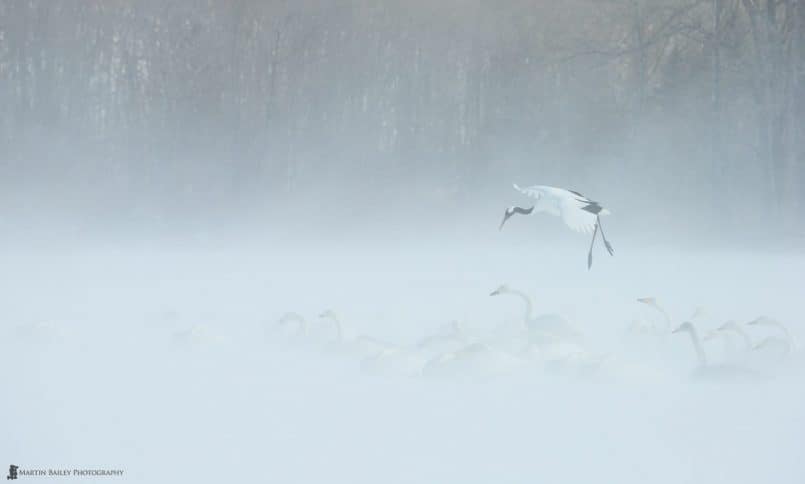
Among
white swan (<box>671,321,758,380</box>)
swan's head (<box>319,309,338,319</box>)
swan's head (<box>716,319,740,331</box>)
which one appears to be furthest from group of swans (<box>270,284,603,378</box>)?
swan's head (<box>716,319,740,331</box>)

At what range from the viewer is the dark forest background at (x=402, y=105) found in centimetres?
798

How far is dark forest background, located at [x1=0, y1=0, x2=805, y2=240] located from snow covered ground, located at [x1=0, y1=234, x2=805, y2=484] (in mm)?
2746

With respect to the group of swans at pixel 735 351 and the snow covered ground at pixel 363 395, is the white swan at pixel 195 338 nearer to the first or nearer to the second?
the snow covered ground at pixel 363 395

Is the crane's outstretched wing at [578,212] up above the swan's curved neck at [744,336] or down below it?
above

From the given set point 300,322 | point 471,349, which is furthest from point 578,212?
point 300,322

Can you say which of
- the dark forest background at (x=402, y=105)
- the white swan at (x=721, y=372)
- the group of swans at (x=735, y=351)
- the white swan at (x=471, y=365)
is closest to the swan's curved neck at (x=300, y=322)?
the white swan at (x=471, y=365)

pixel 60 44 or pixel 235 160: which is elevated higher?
pixel 60 44

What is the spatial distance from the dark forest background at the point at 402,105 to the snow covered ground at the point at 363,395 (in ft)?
9.01

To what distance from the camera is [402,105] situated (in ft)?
28.4

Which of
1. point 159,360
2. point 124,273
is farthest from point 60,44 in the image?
point 159,360

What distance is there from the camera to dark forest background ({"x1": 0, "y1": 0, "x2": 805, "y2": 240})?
26.2ft

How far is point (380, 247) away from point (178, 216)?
1598 mm

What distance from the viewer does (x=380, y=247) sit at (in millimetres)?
7527

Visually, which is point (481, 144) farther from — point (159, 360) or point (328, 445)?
point (328, 445)
